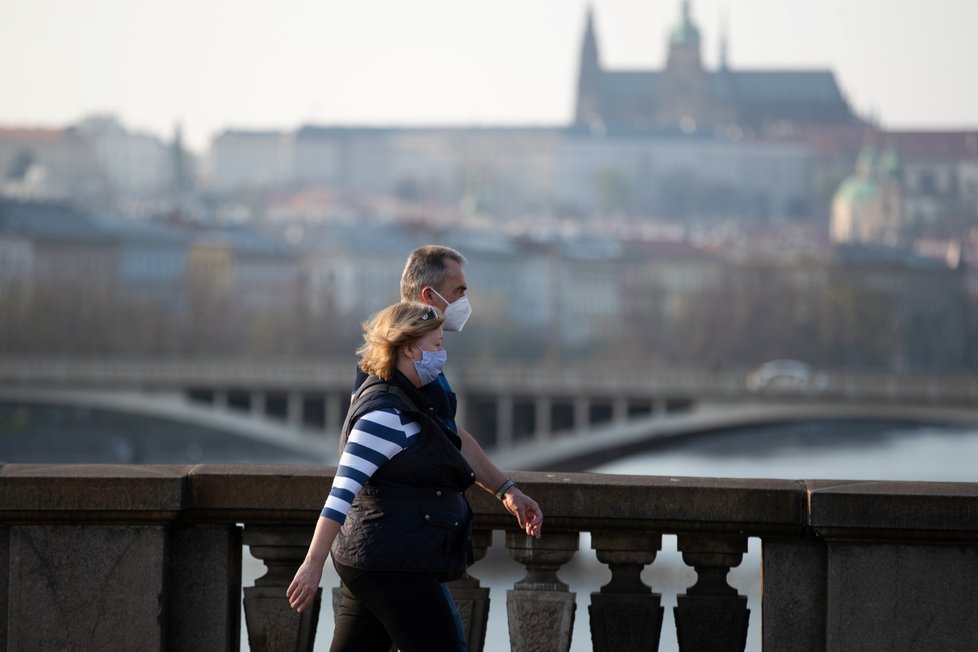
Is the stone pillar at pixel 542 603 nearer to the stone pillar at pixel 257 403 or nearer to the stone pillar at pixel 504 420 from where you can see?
the stone pillar at pixel 504 420

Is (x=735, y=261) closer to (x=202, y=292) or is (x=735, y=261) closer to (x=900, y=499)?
(x=202, y=292)

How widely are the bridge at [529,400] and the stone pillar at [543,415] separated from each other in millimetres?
21

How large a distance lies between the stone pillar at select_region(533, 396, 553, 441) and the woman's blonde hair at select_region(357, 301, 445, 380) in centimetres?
2554

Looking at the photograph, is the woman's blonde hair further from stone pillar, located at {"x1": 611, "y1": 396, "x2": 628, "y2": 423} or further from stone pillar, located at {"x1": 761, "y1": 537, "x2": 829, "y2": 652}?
stone pillar, located at {"x1": 611, "y1": 396, "x2": 628, "y2": 423}

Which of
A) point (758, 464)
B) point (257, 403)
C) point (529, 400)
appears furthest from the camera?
point (758, 464)

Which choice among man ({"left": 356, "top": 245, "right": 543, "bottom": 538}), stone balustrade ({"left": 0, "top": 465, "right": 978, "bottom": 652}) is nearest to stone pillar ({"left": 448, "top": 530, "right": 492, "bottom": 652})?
stone balustrade ({"left": 0, "top": 465, "right": 978, "bottom": 652})

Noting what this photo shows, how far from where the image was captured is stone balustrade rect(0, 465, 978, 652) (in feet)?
12.3

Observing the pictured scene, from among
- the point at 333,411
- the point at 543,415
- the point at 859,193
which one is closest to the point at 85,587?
the point at 543,415

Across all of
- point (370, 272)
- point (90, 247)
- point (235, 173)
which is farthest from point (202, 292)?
point (235, 173)

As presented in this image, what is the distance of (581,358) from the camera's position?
68.5 metres

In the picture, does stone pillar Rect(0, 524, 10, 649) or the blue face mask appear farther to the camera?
stone pillar Rect(0, 524, 10, 649)

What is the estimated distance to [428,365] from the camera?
137 inches

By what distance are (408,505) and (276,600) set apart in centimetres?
58

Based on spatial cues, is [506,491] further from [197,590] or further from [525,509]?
[197,590]
